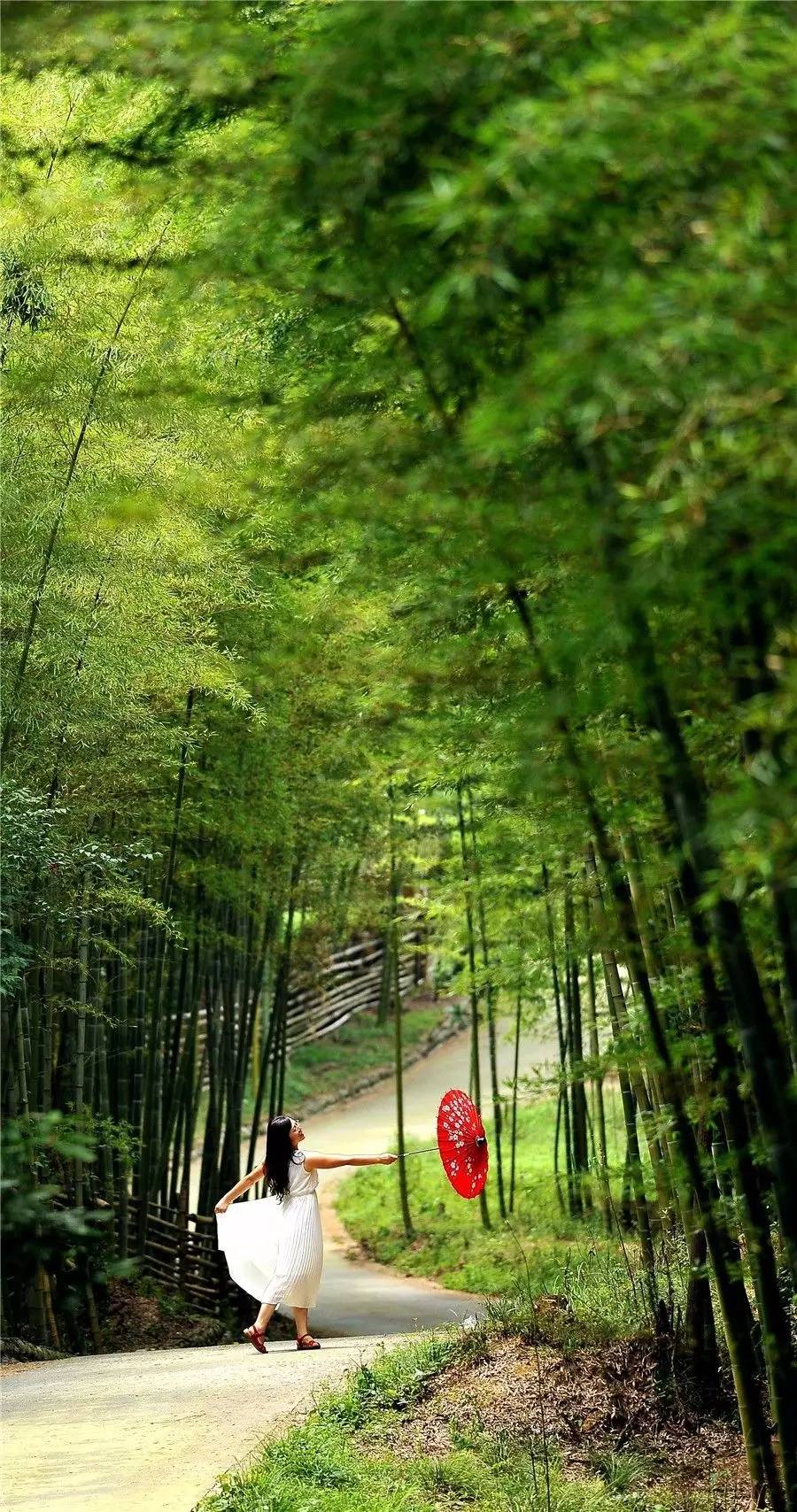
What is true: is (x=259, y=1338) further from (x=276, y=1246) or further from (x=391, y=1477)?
(x=391, y=1477)

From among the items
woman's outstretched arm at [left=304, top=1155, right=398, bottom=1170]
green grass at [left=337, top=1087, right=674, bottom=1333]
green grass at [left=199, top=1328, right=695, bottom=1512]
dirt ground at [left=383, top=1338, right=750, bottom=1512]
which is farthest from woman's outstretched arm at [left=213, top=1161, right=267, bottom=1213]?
green grass at [left=199, top=1328, right=695, bottom=1512]

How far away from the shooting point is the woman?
5.73m

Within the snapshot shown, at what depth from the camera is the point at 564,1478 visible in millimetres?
3883

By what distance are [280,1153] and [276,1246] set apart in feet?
1.27

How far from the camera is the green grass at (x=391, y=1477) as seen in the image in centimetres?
352

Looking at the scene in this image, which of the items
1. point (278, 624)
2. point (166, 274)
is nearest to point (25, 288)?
point (166, 274)

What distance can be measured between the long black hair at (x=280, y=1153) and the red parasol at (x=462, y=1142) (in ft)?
3.58

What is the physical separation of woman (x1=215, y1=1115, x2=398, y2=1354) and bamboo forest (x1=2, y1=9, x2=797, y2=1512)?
8.5 inches

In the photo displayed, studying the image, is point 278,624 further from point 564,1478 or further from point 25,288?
point 564,1478

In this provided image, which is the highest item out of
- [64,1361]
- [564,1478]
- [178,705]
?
[178,705]

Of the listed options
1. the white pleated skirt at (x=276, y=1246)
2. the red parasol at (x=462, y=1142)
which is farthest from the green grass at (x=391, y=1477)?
the white pleated skirt at (x=276, y=1246)

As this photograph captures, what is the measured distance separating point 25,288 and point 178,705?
91.2 inches

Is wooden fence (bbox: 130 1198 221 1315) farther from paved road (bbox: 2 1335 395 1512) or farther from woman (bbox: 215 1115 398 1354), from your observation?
paved road (bbox: 2 1335 395 1512)

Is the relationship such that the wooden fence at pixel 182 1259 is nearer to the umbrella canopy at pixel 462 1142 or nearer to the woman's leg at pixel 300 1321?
the woman's leg at pixel 300 1321
